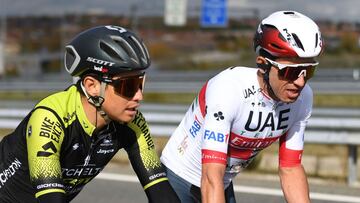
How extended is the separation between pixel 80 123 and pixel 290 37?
3.50 ft

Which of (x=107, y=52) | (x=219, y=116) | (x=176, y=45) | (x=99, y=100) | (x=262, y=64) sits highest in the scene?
(x=107, y=52)

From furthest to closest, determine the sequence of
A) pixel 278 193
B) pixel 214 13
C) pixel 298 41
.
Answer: pixel 214 13 → pixel 278 193 → pixel 298 41

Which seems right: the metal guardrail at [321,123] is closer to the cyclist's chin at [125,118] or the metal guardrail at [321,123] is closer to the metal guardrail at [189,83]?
the cyclist's chin at [125,118]

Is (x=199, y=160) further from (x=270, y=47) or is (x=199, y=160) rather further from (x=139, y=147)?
(x=270, y=47)

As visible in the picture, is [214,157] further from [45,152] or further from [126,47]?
[45,152]

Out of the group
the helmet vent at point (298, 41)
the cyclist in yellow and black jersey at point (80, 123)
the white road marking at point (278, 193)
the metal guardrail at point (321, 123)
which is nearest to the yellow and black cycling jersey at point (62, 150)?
the cyclist in yellow and black jersey at point (80, 123)

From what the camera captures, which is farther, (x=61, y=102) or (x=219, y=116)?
(x=219, y=116)

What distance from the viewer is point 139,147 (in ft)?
12.2

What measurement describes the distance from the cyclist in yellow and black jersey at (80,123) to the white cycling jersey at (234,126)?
391 millimetres

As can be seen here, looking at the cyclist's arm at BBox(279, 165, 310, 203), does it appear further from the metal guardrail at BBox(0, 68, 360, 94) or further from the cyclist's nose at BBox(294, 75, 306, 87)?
the metal guardrail at BBox(0, 68, 360, 94)

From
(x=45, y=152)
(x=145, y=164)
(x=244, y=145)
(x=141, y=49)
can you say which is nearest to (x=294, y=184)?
(x=244, y=145)

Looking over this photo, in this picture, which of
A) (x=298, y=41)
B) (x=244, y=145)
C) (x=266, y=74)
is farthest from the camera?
(x=244, y=145)

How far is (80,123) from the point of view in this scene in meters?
3.46

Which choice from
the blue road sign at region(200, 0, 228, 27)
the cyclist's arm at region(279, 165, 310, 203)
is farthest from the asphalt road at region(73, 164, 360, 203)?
the blue road sign at region(200, 0, 228, 27)
